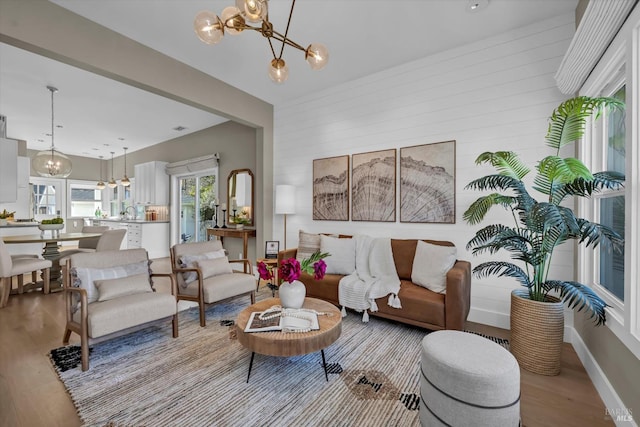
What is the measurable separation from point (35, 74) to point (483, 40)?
5.77m

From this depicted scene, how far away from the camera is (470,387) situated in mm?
1292

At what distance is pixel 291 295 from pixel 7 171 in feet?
17.5

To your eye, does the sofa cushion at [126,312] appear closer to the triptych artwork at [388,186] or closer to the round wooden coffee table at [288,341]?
the round wooden coffee table at [288,341]

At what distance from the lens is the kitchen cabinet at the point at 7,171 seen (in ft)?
14.1

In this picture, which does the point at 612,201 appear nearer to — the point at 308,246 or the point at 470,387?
the point at 470,387

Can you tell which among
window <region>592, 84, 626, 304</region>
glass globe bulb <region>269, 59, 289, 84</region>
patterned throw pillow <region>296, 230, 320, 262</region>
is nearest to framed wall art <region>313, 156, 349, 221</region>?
patterned throw pillow <region>296, 230, 320, 262</region>

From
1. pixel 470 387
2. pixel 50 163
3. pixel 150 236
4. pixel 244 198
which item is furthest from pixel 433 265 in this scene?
pixel 150 236

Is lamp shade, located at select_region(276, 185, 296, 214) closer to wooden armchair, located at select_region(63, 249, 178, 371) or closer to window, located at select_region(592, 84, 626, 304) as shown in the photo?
wooden armchair, located at select_region(63, 249, 178, 371)

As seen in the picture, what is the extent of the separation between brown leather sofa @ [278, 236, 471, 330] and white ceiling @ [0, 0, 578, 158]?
2.31 meters

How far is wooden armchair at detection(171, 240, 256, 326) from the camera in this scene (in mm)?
2963

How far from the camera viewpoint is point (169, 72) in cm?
337

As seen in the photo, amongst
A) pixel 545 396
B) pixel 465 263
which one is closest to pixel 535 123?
pixel 465 263

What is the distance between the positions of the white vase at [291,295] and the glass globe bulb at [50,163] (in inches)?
190

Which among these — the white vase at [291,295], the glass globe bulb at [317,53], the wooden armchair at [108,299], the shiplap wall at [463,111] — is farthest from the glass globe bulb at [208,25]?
the shiplap wall at [463,111]
